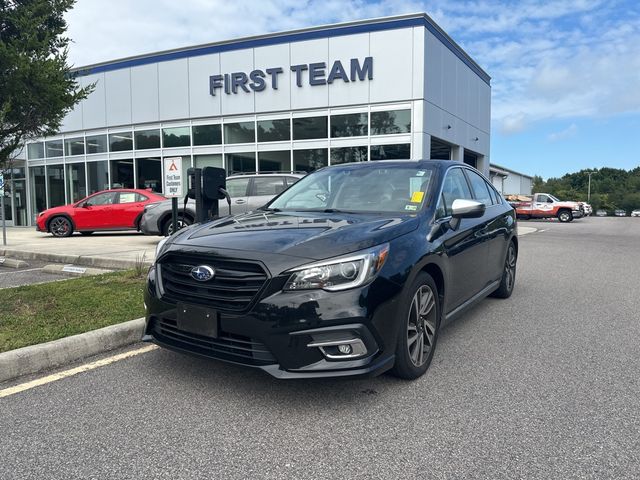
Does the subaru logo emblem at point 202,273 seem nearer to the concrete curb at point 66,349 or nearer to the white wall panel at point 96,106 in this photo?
the concrete curb at point 66,349

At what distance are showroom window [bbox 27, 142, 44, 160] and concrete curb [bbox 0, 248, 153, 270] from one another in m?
14.4

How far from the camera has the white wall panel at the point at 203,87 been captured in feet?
61.4

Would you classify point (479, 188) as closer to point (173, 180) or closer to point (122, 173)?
point (173, 180)

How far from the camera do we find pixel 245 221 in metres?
3.80

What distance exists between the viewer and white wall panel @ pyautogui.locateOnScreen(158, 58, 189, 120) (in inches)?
757

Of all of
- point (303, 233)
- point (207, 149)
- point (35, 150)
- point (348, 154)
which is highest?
point (35, 150)

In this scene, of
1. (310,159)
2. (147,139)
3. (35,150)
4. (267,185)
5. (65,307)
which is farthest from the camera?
(35,150)

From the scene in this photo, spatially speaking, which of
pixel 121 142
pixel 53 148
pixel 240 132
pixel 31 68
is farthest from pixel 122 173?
pixel 31 68

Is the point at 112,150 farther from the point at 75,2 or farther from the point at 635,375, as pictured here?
the point at 635,375

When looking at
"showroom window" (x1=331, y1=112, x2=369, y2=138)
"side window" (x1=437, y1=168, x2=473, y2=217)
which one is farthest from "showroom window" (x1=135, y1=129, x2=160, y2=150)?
"side window" (x1=437, y1=168, x2=473, y2=217)

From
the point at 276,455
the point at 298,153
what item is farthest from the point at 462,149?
the point at 276,455

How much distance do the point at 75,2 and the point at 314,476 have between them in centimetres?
513

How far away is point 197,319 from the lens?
10.0 ft

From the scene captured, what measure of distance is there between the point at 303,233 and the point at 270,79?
15.9 metres
